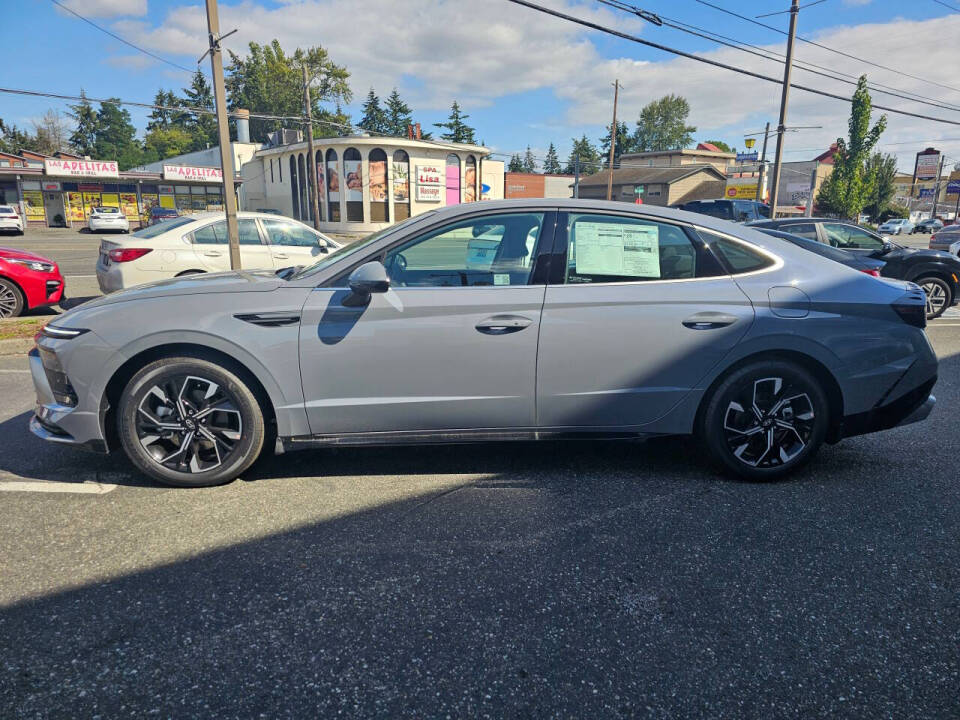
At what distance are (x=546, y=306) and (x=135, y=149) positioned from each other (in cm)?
11792

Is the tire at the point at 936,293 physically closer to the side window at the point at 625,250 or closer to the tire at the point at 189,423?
the side window at the point at 625,250

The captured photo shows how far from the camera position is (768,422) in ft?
11.9

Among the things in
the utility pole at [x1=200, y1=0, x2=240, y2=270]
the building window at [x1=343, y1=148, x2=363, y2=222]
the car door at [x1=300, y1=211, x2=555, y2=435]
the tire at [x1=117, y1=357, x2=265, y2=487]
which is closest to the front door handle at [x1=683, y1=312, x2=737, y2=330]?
the car door at [x1=300, y1=211, x2=555, y2=435]

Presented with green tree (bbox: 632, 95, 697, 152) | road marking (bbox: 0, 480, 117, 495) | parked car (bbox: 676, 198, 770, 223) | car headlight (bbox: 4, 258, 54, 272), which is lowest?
road marking (bbox: 0, 480, 117, 495)

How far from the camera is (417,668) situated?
218 cm

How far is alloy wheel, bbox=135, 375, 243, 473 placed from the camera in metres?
3.44

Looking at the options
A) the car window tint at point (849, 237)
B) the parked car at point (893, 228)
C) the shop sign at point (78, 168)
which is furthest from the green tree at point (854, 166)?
the shop sign at point (78, 168)

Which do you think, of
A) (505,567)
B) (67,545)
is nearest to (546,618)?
(505,567)

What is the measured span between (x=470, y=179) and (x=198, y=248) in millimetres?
39189

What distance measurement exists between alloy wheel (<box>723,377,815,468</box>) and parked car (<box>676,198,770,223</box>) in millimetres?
15498

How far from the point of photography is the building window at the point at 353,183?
41812 mm

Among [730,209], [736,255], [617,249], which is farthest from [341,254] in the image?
[730,209]

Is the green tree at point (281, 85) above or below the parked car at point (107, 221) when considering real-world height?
above

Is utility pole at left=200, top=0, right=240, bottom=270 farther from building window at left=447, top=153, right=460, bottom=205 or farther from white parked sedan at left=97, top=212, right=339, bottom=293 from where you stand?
building window at left=447, top=153, right=460, bottom=205
